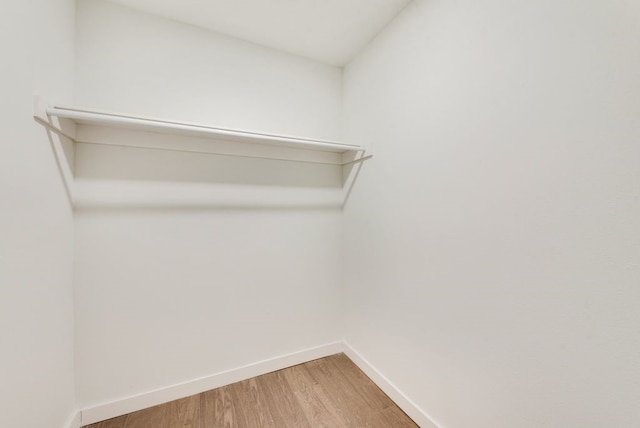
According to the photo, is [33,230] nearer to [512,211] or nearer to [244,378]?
[244,378]

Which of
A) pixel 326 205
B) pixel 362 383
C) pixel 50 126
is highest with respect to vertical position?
pixel 50 126

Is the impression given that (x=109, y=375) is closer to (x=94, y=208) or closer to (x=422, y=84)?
(x=94, y=208)

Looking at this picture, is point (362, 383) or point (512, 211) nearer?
point (512, 211)

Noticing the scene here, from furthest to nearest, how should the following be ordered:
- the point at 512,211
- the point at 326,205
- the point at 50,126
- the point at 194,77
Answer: the point at 326,205, the point at 194,77, the point at 50,126, the point at 512,211

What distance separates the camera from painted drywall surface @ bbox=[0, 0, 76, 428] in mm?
814

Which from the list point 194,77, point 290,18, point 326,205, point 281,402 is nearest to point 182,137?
point 194,77

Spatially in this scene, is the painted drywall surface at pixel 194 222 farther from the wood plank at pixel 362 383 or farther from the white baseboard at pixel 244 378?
the wood plank at pixel 362 383

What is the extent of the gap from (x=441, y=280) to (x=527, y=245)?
0.41m

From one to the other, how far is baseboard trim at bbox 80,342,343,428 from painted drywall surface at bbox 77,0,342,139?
1.63 m

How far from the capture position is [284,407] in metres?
1.41

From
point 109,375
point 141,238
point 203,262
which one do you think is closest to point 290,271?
point 203,262

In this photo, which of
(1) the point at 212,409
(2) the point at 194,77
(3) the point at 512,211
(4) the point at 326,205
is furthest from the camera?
(4) the point at 326,205

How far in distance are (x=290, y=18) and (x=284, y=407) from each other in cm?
231

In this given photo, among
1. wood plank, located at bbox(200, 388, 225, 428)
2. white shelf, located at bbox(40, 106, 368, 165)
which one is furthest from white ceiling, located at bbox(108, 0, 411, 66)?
wood plank, located at bbox(200, 388, 225, 428)
